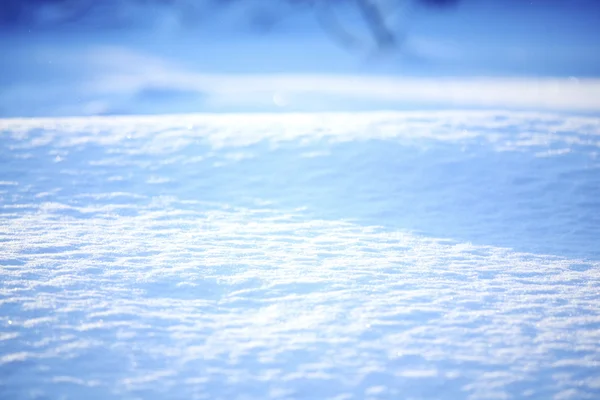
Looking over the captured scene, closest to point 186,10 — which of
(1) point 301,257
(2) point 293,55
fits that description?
(2) point 293,55

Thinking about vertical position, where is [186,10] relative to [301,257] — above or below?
above

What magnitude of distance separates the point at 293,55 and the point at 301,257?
14.3 meters

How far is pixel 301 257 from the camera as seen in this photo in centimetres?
309

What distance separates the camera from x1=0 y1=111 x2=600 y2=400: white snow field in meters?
2.12

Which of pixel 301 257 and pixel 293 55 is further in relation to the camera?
pixel 293 55

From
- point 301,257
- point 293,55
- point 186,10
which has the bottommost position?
point 301,257

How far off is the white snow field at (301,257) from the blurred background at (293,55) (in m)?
4.47

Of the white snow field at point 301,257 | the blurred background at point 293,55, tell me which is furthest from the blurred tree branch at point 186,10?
the white snow field at point 301,257

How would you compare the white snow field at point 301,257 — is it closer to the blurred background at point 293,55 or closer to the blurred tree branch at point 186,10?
the blurred background at point 293,55

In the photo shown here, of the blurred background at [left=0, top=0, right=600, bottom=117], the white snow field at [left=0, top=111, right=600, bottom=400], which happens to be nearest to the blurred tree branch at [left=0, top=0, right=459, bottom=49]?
Answer: the blurred background at [left=0, top=0, right=600, bottom=117]

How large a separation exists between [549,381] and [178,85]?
33.5ft

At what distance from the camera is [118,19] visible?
1723cm

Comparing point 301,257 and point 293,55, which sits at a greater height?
point 293,55

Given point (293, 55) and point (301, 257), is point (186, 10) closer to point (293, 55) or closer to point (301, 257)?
point (293, 55)
